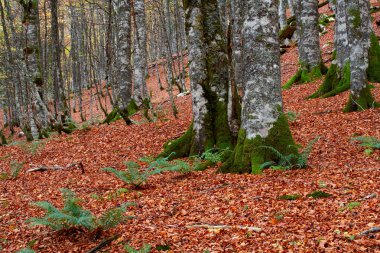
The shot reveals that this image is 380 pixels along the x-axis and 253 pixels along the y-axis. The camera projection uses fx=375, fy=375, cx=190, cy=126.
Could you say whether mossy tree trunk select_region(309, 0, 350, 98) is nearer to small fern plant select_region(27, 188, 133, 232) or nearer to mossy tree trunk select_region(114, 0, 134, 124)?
mossy tree trunk select_region(114, 0, 134, 124)

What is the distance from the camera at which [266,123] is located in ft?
21.4

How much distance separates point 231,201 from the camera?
17.8ft

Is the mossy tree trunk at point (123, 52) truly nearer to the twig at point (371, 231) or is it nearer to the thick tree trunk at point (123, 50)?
the thick tree trunk at point (123, 50)

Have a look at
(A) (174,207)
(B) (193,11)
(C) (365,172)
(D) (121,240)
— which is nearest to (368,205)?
(C) (365,172)

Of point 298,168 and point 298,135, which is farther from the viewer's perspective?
point 298,135

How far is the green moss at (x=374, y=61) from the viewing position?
12.4m

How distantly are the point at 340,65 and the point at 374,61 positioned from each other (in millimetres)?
1052

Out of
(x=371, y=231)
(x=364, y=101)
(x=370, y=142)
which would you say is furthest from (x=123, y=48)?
(x=371, y=231)

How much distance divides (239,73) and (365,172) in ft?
12.9

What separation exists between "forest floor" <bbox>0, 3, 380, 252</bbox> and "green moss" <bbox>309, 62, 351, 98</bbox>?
2.67m

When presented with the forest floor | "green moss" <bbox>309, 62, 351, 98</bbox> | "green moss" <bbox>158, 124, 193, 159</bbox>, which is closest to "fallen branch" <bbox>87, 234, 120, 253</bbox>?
the forest floor

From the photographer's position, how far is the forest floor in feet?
13.5

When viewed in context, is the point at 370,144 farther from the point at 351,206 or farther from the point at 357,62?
the point at 357,62

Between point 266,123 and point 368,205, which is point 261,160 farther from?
point 368,205
